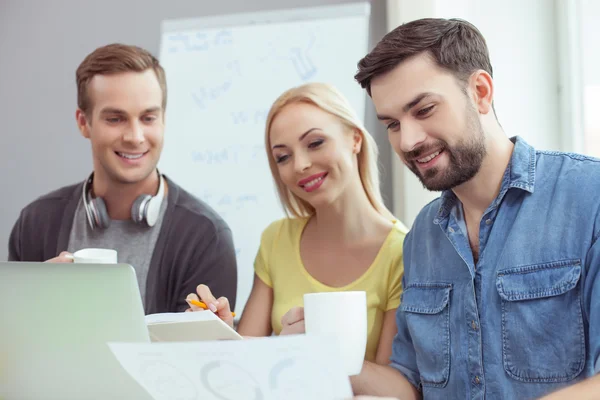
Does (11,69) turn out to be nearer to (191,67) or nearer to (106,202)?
(191,67)

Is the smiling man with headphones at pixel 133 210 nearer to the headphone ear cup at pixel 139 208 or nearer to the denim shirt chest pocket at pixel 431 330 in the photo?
the headphone ear cup at pixel 139 208

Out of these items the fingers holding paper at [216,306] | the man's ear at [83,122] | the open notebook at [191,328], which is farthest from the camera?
the man's ear at [83,122]

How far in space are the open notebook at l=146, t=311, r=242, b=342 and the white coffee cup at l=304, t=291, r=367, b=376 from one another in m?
0.14

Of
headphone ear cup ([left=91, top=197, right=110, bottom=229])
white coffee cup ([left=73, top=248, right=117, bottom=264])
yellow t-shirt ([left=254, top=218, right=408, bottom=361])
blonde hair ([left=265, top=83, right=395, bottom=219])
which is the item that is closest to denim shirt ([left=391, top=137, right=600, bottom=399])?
yellow t-shirt ([left=254, top=218, right=408, bottom=361])

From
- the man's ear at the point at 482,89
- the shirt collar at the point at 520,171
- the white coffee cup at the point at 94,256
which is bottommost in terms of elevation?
the white coffee cup at the point at 94,256

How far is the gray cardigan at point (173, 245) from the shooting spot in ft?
6.11

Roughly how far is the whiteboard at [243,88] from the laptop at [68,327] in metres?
1.69

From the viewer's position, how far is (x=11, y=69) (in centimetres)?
312

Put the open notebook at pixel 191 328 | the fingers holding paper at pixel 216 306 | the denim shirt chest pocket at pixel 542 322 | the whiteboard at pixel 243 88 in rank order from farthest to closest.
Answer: the whiteboard at pixel 243 88, the fingers holding paper at pixel 216 306, the denim shirt chest pocket at pixel 542 322, the open notebook at pixel 191 328

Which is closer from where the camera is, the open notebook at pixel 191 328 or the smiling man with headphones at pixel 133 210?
the open notebook at pixel 191 328

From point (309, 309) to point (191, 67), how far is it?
6.10 feet

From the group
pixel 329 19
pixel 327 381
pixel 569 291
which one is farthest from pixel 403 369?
pixel 329 19

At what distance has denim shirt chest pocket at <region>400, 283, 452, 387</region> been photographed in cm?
127

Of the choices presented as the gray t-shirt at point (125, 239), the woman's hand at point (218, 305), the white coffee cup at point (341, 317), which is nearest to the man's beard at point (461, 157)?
the white coffee cup at point (341, 317)
